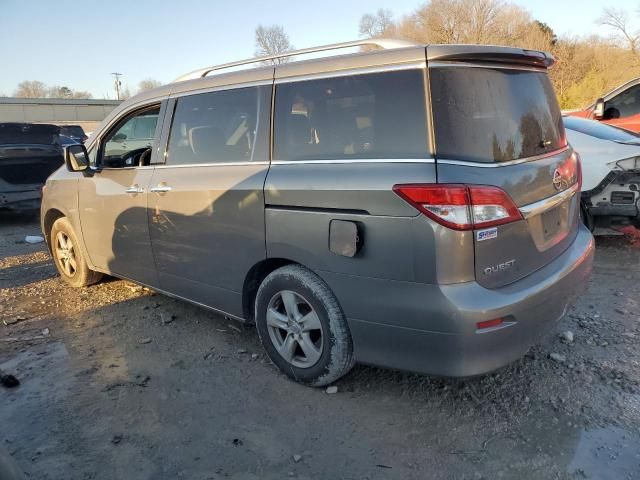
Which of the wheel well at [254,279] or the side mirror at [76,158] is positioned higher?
the side mirror at [76,158]

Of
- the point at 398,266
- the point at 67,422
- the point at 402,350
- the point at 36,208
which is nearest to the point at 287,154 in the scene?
the point at 398,266

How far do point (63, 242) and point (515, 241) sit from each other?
14.9ft

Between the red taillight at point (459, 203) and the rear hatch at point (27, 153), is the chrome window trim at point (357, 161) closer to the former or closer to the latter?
the red taillight at point (459, 203)

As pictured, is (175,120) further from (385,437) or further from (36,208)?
(36,208)

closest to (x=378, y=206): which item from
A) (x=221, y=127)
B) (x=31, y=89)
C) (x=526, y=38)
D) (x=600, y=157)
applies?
(x=221, y=127)

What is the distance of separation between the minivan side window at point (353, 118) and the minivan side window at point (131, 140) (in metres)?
1.50

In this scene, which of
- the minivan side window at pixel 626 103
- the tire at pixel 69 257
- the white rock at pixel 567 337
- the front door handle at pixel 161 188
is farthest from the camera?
the minivan side window at pixel 626 103

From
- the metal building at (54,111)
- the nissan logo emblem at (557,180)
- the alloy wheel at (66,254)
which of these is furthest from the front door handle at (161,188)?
the metal building at (54,111)

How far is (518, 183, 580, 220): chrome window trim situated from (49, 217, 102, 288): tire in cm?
411

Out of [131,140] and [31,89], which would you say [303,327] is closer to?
[131,140]

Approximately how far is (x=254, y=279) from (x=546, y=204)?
1855 millimetres

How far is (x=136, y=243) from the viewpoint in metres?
Answer: 4.18

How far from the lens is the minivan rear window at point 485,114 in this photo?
2.50 metres

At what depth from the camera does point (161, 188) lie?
149 inches
